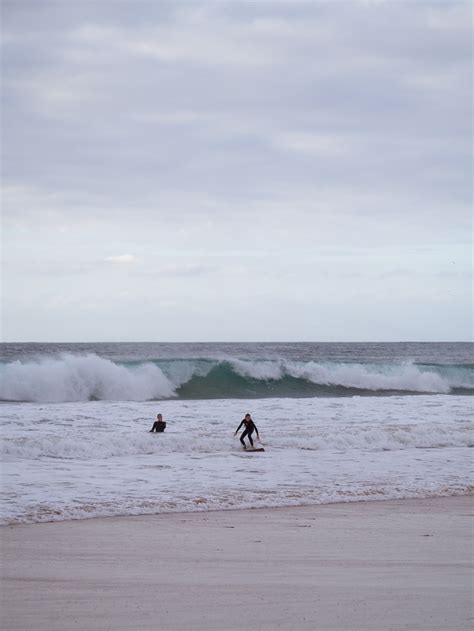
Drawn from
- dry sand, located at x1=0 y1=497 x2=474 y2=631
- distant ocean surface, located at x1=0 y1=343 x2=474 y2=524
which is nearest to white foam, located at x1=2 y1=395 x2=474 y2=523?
distant ocean surface, located at x1=0 y1=343 x2=474 y2=524

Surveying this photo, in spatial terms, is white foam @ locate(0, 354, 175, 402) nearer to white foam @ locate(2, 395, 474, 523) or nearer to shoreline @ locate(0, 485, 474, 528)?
white foam @ locate(2, 395, 474, 523)

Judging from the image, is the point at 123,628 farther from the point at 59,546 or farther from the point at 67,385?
the point at 67,385

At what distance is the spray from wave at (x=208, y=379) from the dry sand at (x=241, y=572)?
19.8m

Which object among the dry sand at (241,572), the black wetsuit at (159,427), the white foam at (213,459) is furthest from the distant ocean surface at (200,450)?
the dry sand at (241,572)

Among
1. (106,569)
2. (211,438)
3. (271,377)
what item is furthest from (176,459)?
(271,377)

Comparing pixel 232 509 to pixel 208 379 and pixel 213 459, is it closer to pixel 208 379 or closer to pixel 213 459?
pixel 213 459

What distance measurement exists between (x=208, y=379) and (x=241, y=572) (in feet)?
92.7

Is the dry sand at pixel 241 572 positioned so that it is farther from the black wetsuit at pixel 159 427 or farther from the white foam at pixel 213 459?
the black wetsuit at pixel 159 427

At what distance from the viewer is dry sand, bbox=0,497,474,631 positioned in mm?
4918

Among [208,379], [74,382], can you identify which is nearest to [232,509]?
[74,382]

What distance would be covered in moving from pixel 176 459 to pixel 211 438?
7.46ft

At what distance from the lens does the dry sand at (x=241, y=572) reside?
4918 millimetres

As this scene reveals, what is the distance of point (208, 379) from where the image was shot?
3428cm

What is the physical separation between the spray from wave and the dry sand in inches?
780
